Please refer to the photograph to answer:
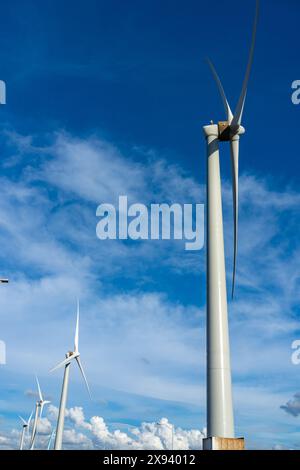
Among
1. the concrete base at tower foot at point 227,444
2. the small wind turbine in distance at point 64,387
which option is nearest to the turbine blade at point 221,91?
the concrete base at tower foot at point 227,444

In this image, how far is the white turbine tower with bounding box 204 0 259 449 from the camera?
1988cm

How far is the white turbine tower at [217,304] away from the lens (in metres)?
19.9

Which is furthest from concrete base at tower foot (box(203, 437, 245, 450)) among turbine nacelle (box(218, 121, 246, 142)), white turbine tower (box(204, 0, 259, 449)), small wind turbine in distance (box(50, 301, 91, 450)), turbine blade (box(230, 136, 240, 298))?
small wind turbine in distance (box(50, 301, 91, 450))

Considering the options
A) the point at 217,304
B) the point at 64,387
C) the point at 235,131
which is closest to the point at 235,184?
the point at 235,131

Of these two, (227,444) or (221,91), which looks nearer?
(227,444)

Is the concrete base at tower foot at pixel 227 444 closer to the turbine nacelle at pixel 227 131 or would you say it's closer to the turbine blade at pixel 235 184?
the turbine blade at pixel 235 184

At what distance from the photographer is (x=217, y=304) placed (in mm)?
22188

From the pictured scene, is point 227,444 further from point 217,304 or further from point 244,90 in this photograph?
point 244,90

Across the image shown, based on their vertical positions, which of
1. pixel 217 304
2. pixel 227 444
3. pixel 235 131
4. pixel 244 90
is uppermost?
pixel 244 90

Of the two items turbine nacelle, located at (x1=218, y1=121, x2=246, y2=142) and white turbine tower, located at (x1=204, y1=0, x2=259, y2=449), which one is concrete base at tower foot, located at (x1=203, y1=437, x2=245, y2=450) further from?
turbine nacelle, located at (x1=218, y1=121, x2=246, y2=142)
